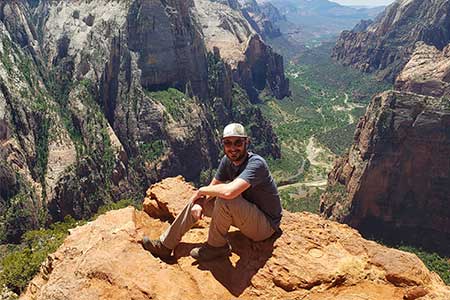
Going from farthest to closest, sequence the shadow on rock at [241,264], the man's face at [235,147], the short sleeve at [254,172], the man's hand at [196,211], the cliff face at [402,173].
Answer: the cliff face at [402,173] < the shadow on rock at [241,264] < the man's hand at [196,211] < the man's face at [235,147] < the short sleeve at [254,172]

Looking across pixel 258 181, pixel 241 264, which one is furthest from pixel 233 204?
pixel 241 264

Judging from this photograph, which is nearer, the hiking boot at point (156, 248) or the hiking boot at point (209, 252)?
the hiking boot at point (209, 252)

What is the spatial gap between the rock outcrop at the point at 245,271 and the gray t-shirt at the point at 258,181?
1475 millimetres

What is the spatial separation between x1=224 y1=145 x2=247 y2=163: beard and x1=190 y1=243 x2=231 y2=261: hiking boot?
278cm

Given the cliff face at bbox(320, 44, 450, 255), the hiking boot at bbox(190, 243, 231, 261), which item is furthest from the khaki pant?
the cliff face at bbox(320, 44, 450, 255)

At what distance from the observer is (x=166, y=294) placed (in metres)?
13.4

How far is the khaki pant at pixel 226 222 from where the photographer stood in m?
13.6

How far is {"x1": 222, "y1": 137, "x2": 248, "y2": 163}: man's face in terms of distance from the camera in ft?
45.7

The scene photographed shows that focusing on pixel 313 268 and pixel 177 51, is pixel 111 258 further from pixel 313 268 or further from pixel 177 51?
pixel 177 51

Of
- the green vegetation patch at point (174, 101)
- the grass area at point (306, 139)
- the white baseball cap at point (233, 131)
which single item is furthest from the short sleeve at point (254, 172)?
the green vegetation patch at point (174, 101)

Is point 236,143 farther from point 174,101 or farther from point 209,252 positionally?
point 174,101

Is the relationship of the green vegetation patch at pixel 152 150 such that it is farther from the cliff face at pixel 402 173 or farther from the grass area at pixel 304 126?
the cliff face at pixel 402 173

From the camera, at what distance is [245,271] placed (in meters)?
14.8

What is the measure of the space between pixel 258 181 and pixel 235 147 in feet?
4.12
